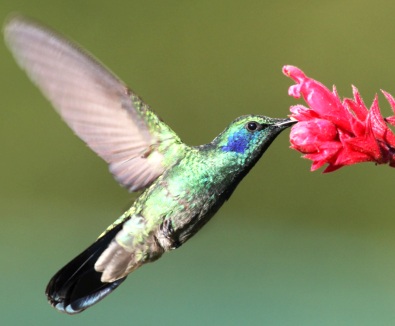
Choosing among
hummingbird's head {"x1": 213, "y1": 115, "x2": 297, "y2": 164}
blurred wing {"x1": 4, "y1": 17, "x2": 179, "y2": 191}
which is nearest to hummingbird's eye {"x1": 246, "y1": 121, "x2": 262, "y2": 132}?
hummingbird's head {"x1": 213, "y1": 115, "x2": 297, "y2": 164}

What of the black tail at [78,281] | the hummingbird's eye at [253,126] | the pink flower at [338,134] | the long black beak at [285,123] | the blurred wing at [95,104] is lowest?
the black tail at [78,281]

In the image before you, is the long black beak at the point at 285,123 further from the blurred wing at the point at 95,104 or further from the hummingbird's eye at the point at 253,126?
the blurred wing at the point at 95,104

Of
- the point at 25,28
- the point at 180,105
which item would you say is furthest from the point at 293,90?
the point at 180,105

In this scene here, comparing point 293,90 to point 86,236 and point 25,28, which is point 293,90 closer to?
point 25,28

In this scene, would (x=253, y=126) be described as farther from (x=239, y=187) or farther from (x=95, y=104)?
(x=239, y=187)

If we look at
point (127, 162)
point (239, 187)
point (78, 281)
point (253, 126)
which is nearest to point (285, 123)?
point (253, 126)

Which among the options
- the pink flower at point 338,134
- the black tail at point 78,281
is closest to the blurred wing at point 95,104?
the black tail at point 78,281

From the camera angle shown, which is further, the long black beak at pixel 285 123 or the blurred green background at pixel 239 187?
the blurred green background at pixel 239 187
